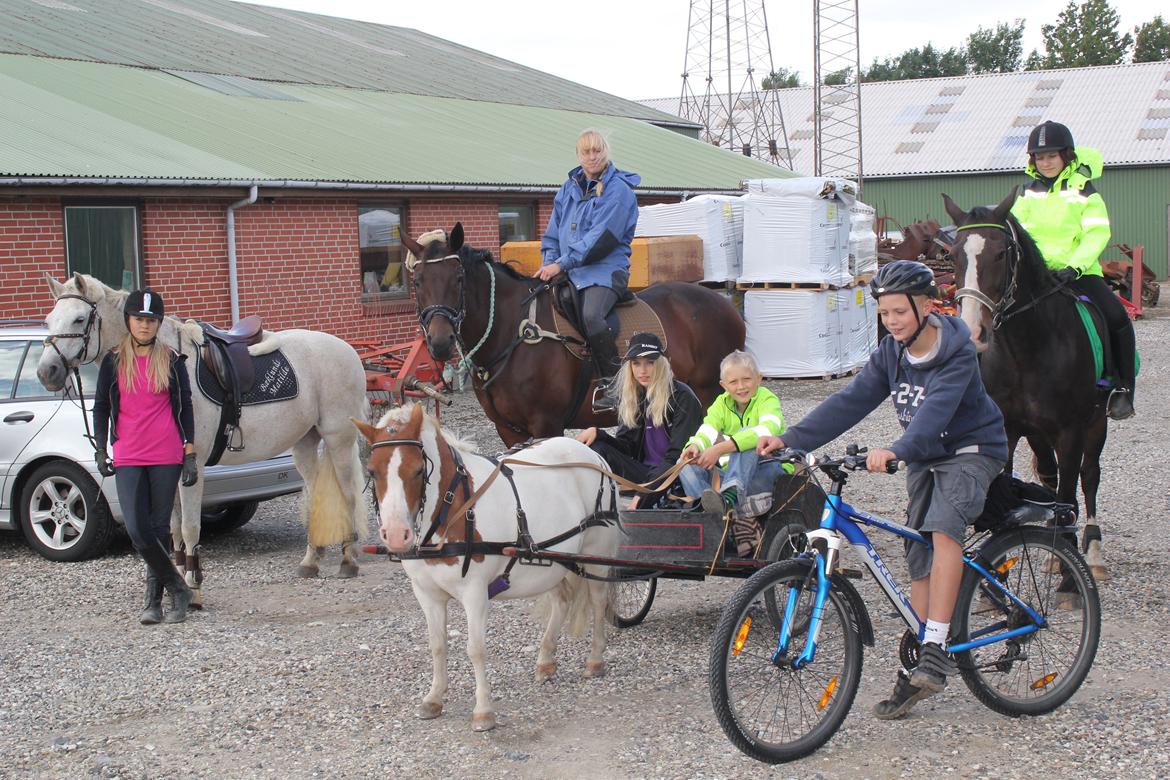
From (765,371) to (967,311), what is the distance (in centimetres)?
1194

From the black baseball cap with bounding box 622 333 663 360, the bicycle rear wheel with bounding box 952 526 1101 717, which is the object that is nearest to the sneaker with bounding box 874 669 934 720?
the bicycle rear wheel with bounding box 952 526 1101 717

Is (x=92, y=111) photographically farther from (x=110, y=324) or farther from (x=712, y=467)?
(x=712, y=467)

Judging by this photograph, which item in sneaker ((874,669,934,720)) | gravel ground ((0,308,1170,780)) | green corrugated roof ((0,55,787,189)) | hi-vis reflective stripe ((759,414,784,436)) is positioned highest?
green corrugated roof ((0,55,787,189))

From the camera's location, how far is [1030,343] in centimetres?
726

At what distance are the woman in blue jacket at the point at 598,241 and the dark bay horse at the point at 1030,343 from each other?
221 centimetres

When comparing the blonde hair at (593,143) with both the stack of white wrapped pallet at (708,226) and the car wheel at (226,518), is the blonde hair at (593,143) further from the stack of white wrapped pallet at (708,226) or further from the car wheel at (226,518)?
the stack of white wrapped pallet at (708,226)

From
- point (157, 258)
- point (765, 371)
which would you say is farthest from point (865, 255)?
point (157, 258)

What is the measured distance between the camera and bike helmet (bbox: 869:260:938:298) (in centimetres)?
469

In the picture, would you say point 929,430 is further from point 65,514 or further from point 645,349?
point 65,514

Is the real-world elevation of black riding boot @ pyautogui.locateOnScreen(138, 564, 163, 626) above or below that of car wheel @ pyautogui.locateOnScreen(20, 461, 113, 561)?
below

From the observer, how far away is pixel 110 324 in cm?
727

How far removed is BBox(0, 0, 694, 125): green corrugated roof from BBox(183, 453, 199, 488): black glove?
13.4m

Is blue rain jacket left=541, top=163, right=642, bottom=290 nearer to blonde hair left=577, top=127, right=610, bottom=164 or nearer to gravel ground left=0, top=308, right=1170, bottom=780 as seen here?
blonde hair left=577, top=127, right=610, bottom=164

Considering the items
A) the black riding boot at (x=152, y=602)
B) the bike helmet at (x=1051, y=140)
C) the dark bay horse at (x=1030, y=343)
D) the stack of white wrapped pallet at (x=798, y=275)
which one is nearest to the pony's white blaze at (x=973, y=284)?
the dark bay horse at (x=1030, y=343)
